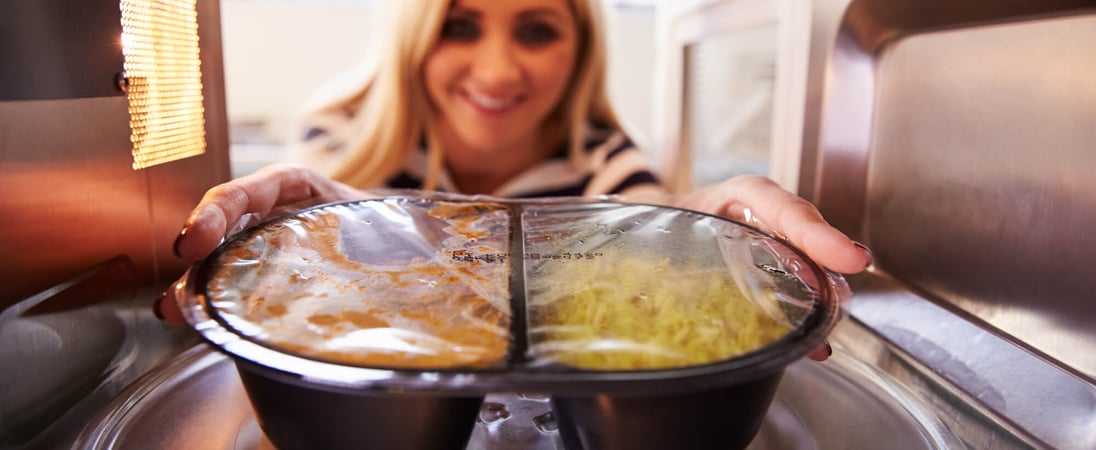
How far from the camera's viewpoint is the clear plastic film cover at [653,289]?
0.39 meters

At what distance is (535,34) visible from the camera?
141cm

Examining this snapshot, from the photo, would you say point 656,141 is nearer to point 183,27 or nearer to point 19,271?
point 183,27

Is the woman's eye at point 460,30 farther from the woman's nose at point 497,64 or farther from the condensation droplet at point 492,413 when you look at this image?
the condensation droplet at point 492,413

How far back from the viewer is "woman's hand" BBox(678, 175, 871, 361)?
1.69 feet

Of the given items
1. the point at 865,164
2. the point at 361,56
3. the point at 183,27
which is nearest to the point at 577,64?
the point at 361,56

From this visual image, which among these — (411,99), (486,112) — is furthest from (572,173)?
(411,99)

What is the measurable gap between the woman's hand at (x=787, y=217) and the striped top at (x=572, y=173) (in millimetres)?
825

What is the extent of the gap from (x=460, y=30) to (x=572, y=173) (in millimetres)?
422

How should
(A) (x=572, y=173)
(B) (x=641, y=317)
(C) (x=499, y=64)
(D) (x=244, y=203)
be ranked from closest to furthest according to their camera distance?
1. (B) (x=641, y=317)
2. (D) (x=244, y=203)
3. (C) (x=499, y=64)
4. (A) (x=572, y=173)

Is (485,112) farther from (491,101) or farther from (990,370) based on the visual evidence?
(990,370)

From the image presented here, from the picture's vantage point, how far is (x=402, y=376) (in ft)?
1.14

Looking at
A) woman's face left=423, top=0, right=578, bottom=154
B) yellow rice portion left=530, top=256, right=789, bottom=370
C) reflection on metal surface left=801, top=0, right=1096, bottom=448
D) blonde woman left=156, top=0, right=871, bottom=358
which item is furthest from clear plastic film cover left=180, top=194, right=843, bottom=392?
woman's face left=423, top=0, right=578, bottom=154

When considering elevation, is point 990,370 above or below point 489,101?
below

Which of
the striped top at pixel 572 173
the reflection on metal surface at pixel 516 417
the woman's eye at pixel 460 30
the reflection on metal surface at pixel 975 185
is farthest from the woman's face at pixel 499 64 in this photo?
the reflection on metal surface at pixel 516 417
